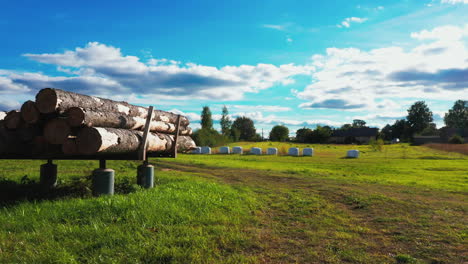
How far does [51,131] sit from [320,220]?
248 inches

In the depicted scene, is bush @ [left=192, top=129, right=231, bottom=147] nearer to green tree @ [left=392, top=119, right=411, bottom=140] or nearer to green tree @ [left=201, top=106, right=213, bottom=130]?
green tree @ [left=201, top=106, right=213, bottom=130]

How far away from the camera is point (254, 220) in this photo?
6.95 metres

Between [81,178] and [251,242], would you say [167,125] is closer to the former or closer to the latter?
[81,178]

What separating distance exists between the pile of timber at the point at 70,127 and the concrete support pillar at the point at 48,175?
4.72 feet

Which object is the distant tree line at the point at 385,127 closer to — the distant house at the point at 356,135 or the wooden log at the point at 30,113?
the distant house at the point at 356,135

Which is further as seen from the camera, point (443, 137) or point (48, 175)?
point (443, 137)

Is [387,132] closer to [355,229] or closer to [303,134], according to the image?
[303,134]

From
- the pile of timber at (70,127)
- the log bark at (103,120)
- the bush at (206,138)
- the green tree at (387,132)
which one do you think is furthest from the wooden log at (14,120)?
A: the green tree at (387,132)

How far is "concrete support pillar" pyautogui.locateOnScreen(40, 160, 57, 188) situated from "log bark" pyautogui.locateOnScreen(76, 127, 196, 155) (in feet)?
10.1

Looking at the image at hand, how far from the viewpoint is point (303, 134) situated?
95.8 metres

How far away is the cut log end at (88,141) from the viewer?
6.82 m

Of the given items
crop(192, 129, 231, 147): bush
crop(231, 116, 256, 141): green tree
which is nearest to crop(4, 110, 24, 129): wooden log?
crop(192, 129, 231, 147): bush

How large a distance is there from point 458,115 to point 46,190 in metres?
139

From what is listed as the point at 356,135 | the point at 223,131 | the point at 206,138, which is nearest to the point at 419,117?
the point at 356,135
